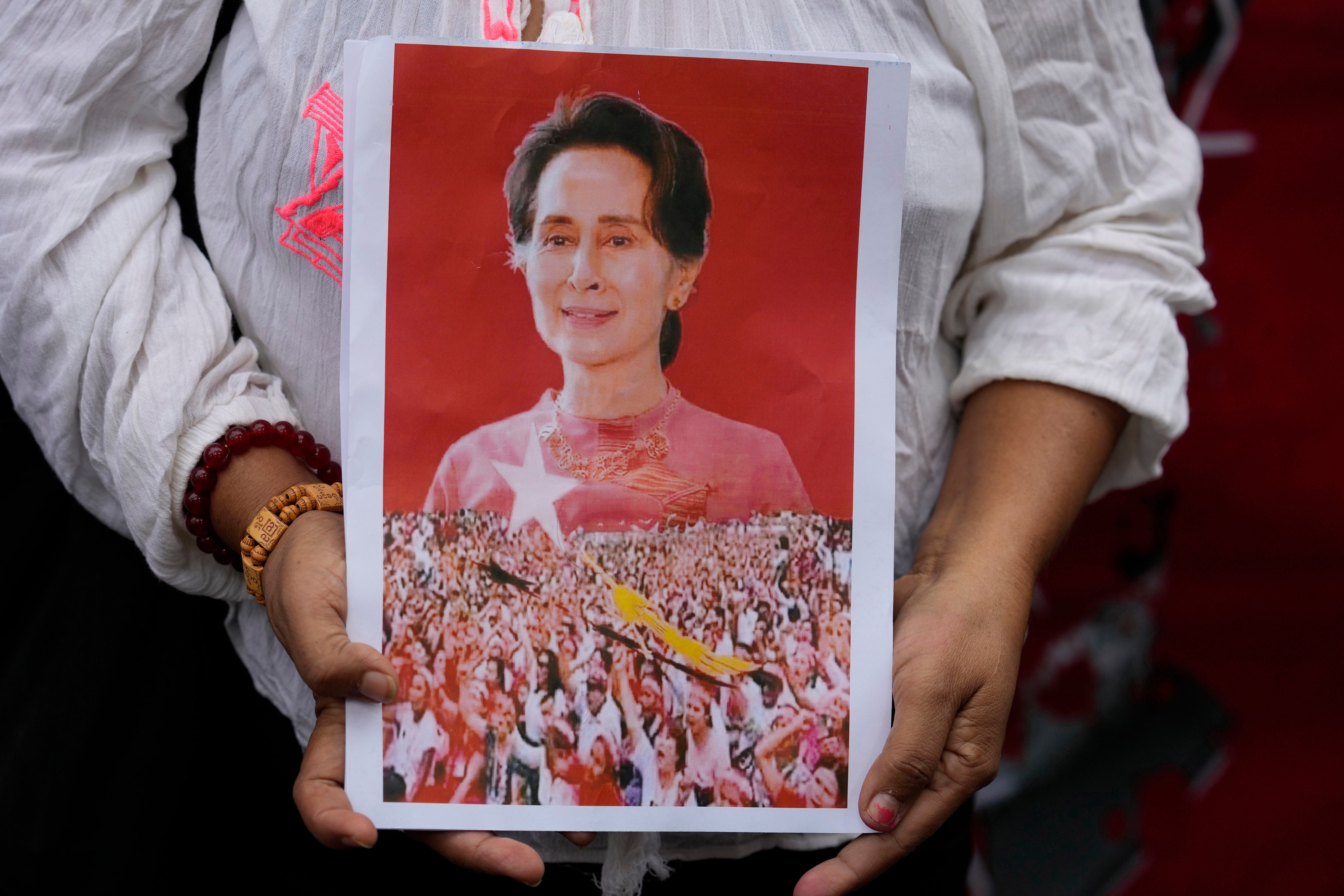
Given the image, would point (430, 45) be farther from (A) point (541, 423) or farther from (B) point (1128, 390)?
(B) point (1128, 390)

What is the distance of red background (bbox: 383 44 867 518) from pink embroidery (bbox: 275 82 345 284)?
65mm

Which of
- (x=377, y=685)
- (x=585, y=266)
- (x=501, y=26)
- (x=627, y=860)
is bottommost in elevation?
(x=627, y=860)

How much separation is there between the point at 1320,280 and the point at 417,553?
112 centimetres

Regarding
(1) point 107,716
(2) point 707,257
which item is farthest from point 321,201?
(1) point 107,716

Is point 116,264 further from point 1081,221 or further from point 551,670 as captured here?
point 1081,221

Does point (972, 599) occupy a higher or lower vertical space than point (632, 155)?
lower

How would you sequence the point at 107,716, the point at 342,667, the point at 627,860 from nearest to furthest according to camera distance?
the point at 342,667 → the point at 627,860 → the point at 107,716

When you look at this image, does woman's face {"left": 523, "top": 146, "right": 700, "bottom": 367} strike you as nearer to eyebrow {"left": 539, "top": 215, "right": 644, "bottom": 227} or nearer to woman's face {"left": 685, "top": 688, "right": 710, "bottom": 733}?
eyebrow {"left": 539, "top": 215, "right": 644, "bottom": 227}

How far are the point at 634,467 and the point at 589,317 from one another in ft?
0.29

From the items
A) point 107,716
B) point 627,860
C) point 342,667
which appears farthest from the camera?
point 107,716

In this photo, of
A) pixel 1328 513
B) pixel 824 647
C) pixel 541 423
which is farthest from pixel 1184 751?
pixel 541 423

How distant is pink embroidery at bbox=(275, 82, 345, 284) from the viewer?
0.54 metres

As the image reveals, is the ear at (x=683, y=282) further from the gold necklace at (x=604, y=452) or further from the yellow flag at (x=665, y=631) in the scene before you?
the yellow flag at (x=665, y=631)

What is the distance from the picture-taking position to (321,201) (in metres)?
0.55
